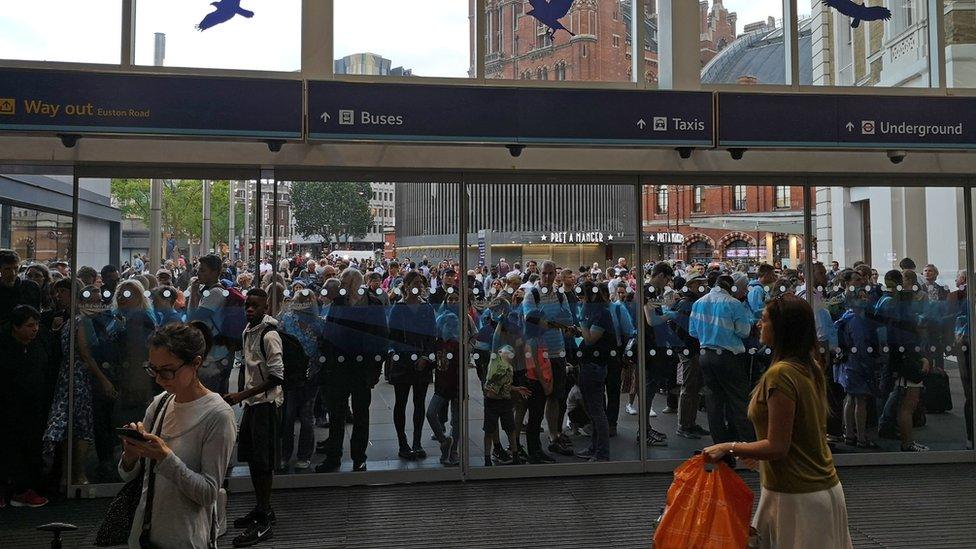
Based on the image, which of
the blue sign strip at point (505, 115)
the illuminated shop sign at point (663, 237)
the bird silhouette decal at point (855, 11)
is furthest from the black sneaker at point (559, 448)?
the bird silhouette decal at point (855, 11)

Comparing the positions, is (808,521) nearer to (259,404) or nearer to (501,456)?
(259,404)

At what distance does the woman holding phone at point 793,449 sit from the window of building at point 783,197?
5.12 meters

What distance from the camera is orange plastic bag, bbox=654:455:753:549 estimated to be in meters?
3.07

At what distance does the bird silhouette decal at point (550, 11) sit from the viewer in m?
7.83

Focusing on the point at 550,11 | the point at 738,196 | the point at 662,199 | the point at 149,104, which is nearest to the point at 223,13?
the point at 149,104

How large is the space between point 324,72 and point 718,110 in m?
3.74

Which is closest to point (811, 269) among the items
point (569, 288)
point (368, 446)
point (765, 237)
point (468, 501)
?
point (765, 237)

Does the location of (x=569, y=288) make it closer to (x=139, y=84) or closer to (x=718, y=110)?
(x=718, y=110)

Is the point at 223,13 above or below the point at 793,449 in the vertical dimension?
above

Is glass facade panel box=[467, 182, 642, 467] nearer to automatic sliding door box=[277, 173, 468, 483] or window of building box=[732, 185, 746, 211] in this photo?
automatic sliding door box=[277, 173, 468, 483]

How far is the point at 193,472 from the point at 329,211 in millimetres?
4673

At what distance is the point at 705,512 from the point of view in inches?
122

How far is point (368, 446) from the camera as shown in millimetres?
7301

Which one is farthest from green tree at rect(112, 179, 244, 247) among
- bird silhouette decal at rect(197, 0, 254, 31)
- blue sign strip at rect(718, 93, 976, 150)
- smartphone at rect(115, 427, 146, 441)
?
blue sign strip at rect(718, 93, 976, 150)
